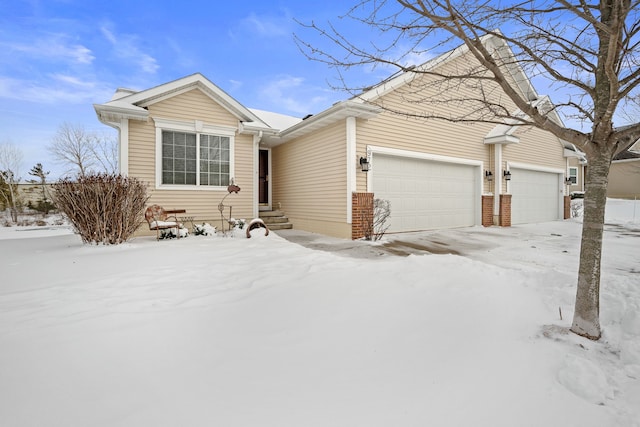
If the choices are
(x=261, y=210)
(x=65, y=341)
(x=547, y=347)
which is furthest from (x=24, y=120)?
(x=547, y=347)

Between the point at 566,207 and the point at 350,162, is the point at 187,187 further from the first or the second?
the point at 566,207

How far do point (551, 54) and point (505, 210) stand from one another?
9.70 meters

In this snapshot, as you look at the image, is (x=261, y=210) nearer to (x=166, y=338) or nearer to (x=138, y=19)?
(x=138, y=19)

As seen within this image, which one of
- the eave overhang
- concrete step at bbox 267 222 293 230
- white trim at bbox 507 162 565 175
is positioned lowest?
concrete step at bbox 267 222 293 230

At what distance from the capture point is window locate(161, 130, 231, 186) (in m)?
8.25

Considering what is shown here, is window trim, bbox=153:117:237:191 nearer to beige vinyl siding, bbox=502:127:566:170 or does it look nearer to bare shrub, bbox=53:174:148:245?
bare shrub, bbox=53:174:148:245

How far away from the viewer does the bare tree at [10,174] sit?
51.5 ft

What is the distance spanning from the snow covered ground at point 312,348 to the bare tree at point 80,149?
1953 centimetres

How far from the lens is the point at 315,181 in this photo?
9.23m

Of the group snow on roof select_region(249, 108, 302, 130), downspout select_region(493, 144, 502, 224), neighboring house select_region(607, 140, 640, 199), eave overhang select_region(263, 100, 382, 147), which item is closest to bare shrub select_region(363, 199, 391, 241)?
eave overhang select_region(263, 100, 382, 147)

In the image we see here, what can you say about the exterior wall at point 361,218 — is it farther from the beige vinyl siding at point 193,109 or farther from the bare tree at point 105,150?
the bare tree at point 105,150

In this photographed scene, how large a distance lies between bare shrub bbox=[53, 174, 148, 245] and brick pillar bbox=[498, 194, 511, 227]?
1184cm

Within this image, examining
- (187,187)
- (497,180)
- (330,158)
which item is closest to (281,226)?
(330,158)

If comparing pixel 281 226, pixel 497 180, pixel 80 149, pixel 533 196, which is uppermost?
pixel 80 149
